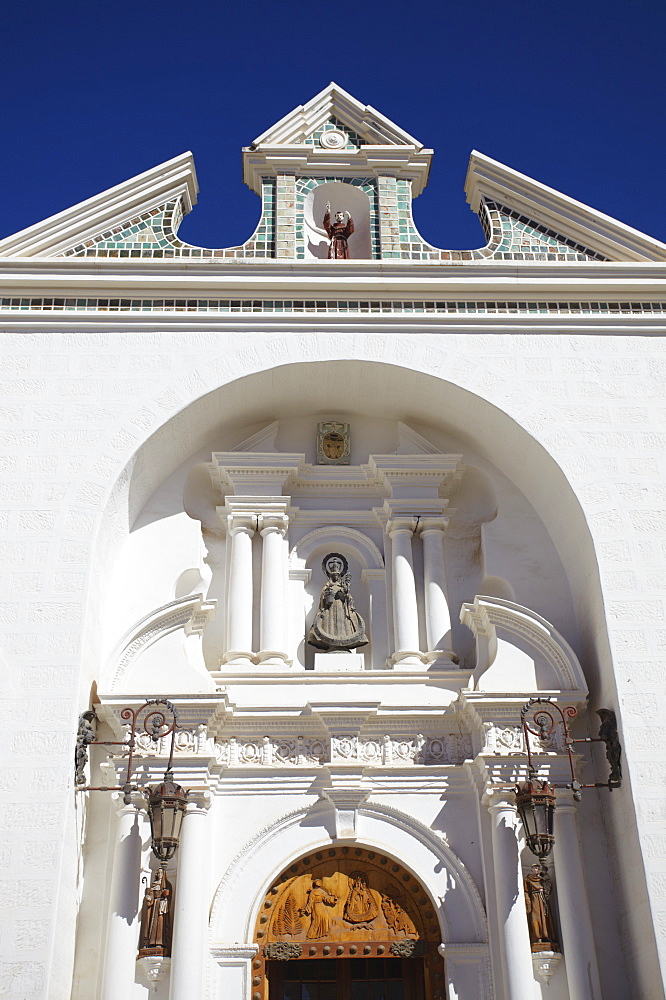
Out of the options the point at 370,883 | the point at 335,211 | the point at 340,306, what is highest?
the point at 335,211

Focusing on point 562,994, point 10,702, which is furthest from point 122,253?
point 562,994

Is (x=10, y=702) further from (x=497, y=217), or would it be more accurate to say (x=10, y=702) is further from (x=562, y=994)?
(x=497, y=217)

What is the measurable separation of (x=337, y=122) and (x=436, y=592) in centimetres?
460

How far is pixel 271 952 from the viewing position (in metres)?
7.68

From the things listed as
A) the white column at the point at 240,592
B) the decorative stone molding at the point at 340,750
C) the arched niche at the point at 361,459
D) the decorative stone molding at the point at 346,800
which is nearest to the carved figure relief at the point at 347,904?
the decorative stone molding at the point at 346,800

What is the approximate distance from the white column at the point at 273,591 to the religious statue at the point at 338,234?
98.2 inches

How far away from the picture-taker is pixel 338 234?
33.8 ft

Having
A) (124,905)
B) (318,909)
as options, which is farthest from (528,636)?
(124,905)

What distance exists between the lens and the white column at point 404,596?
8.89 meters

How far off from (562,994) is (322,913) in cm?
166

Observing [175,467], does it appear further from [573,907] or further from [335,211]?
[573,907]

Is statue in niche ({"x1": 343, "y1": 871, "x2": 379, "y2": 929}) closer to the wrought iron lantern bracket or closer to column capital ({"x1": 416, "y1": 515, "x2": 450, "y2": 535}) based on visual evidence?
the wrought iron lantern bracket

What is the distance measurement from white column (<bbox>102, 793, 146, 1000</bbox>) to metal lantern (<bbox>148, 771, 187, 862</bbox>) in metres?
0.25

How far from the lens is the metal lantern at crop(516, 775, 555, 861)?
7562 mm
